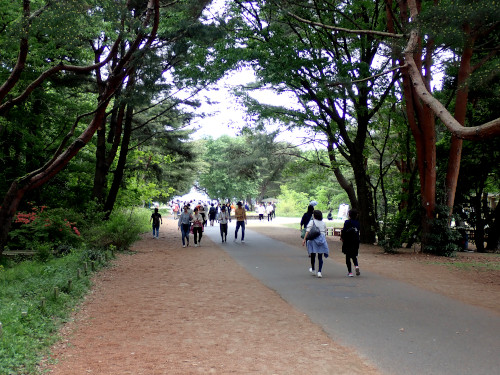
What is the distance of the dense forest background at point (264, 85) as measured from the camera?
12.1 m

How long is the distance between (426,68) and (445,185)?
4265 millimetres

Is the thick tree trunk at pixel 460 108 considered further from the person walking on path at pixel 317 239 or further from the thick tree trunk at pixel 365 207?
the person walking on path at pixel 317 239

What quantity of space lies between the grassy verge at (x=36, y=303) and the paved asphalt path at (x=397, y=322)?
3588 mm

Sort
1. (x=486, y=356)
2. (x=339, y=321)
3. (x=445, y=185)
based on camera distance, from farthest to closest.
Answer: (x=445, y=185) → (x=339, y=321) → (x=486, y=356)

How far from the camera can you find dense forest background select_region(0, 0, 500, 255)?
12117mm

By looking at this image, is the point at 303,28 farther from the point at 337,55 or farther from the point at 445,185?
the point at 445,185

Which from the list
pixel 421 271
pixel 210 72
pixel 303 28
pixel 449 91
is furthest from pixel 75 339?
pixel 449 91

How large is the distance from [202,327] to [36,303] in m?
2.66

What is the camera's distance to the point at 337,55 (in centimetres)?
2053

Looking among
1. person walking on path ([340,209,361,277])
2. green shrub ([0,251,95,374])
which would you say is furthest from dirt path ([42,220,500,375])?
person walking on path ([340,209,361,277])

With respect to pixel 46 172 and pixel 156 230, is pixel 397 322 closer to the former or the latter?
pixel 46 172

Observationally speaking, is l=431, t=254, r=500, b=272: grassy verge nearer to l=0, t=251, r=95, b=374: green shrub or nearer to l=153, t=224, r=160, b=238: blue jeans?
l=0, t=251, r=95, b=374: green shrub

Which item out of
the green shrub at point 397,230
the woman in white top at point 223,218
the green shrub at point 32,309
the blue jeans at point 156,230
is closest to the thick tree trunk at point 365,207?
the green shrub at point 397,230

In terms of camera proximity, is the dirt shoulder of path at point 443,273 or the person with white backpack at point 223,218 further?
the person with white backpack at point 223,218
